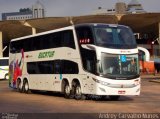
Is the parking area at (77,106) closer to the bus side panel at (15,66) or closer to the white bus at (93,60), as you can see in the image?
the white bus at (93,60)

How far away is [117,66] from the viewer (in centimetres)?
2345

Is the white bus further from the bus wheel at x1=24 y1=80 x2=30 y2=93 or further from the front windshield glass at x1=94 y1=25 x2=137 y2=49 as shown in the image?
the bus wheel at x1=24 y1=80 x2=30 y2=93

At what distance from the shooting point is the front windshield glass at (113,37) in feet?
76.9

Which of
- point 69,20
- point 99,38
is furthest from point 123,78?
point 69,20

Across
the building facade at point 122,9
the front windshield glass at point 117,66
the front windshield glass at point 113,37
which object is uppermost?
the building facade at point 122,9

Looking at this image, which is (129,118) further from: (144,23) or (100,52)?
(144,23)

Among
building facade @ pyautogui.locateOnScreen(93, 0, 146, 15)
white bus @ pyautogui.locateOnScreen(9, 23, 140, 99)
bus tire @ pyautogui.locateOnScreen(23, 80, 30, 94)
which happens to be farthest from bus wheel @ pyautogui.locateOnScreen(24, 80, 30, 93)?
building facade @ pyautogui.locateOnScreen(93, 0, 146, 15)

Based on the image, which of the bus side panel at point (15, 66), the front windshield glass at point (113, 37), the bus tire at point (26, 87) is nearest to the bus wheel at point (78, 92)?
the front windshield glass at point (113, 37)

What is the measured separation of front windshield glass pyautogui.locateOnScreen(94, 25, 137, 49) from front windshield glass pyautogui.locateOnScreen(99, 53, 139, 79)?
1.65ft

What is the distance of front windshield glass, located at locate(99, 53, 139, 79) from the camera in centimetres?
2327

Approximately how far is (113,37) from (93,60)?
1459 millimetres

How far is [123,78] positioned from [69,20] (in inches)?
2404

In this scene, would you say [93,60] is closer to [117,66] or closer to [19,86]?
[117,66]

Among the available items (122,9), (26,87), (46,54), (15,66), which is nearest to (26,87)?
(26,87)
